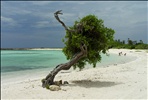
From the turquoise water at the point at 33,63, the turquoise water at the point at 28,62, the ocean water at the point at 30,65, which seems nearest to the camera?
the ocean water at the point at 30,65

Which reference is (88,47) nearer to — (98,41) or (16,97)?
(98,41)

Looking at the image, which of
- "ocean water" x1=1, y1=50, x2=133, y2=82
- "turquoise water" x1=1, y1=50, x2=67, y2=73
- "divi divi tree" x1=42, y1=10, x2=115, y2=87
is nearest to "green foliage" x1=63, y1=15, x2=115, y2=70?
"divi divi tree" x1=42, y1=10, x2=115, y2=87

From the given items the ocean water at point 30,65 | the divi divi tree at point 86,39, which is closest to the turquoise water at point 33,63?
the ocean water at point 30,65

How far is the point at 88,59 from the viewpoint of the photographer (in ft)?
48.3

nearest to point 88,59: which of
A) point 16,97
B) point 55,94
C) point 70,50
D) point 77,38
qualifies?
point 70,50

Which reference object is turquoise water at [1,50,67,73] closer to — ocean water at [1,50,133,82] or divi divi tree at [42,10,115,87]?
ocean water at [1,50,133,82]

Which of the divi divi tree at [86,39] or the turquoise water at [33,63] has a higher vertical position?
the divi divi tree at [86,39]

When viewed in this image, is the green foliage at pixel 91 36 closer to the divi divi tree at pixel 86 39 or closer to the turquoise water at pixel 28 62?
the divi divi tree at pixel 86 39

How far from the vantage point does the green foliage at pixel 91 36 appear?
13.2 metres

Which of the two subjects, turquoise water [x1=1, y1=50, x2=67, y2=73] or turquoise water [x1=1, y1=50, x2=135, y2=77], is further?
turquoise water [x1=1, y1=50, x2=67, y2=73]

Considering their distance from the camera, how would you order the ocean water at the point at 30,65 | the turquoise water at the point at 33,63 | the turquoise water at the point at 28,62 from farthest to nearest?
the turquoise water at the point at 28,62 → the turquoise water at the point at 33,63 → the ocean water at the point at 30,65

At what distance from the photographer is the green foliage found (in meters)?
13.2

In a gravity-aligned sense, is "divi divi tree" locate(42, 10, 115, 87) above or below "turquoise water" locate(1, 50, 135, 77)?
above

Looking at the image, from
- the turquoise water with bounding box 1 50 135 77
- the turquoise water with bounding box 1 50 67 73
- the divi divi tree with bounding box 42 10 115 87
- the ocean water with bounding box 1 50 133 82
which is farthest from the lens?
the turquoise water with bounding box 1 50 67 73
